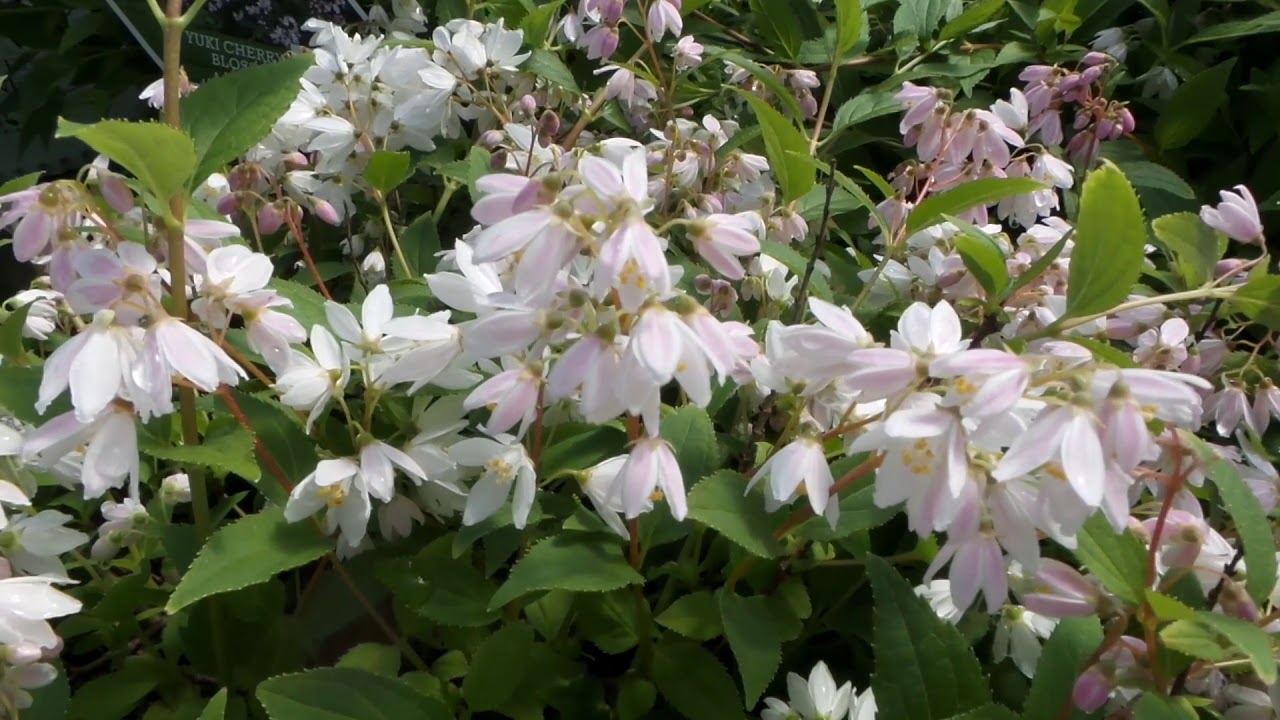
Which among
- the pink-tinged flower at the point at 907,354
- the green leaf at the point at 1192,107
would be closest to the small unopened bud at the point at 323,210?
the pink-tinged flower at the point at 907,354

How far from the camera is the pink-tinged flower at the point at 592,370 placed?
0.57 meters

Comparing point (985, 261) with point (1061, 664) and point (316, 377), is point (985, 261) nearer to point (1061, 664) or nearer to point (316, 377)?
point (1061, 664)

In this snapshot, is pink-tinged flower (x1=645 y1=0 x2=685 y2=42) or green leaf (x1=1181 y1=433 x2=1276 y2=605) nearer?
green leaf (x1=1181 y1=433 x2=1276 y2=605)

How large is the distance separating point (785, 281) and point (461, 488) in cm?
46

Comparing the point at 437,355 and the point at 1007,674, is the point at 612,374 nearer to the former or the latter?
the point at 437,355

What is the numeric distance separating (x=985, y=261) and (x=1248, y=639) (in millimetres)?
329

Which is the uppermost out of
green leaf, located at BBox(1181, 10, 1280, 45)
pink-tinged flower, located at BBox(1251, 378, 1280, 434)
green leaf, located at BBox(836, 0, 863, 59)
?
green leaf, located at BBox(836, 0, 863, 59)

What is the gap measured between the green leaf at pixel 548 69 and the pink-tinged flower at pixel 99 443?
3.05 feet

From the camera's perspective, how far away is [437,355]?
2.32 feet

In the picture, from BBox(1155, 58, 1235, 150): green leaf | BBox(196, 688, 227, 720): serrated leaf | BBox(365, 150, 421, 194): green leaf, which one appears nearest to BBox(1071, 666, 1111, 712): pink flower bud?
BBox(196, 688, 227, 720): serrated leaf

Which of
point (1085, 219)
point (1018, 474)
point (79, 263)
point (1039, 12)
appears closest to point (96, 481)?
point (79, 263)

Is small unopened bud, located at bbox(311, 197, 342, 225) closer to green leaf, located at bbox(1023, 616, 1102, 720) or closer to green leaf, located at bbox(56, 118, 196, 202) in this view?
green leaf, located at bbox(56, 118, 196, 202)

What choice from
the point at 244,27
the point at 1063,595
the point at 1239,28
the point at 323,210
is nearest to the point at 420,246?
the point at 323,210

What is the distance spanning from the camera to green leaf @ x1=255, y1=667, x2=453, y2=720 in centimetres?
67
